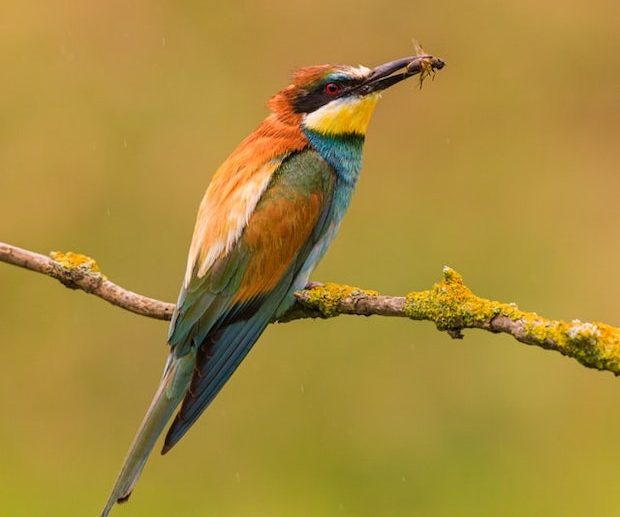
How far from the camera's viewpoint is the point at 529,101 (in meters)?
5.37

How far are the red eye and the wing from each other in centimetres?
18

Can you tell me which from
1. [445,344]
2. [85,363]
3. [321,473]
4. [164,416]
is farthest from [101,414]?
[164,416]

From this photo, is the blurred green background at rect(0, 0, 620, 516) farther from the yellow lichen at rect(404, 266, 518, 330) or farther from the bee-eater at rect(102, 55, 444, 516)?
the yellow lichen at rect(404, 266, 518, 330)

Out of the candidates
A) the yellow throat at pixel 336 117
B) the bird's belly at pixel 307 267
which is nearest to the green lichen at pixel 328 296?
the bird's belly at pixel 307 267

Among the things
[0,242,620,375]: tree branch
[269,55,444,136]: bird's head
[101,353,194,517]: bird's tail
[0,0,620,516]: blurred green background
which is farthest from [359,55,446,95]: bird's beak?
[0,0,620,516]: blurred green background

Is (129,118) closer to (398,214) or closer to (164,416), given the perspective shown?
(398,214)

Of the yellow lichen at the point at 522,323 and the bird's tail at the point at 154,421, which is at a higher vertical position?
the yellow lichen at the point at 522,323

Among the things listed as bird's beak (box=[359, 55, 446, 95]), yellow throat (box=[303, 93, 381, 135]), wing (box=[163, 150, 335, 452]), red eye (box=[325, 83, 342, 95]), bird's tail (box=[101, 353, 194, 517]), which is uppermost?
bird's beak (box=[359, 55, 446, 95])

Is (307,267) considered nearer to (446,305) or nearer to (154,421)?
(154,421)

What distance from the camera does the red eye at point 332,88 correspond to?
133 inches

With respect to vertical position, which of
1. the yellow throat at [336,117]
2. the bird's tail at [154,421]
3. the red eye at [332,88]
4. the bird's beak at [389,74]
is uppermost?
the bird's beak at [389,74]

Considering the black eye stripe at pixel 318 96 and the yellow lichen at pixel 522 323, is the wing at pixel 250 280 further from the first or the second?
Result: the yellow lichen at pixel 522 323

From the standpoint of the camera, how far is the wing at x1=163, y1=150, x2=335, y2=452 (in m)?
3.06

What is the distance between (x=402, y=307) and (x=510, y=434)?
1.77 meters
